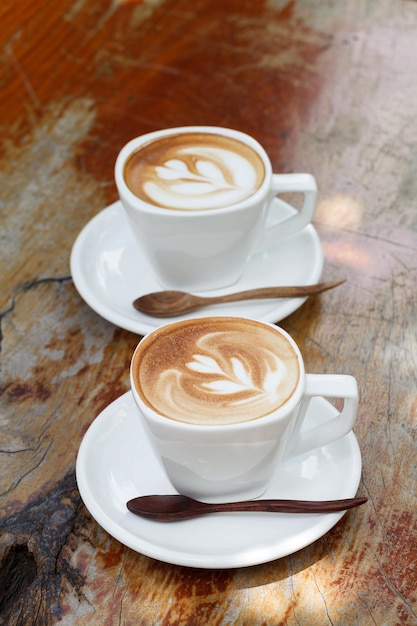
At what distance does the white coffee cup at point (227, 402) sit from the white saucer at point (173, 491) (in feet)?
0.10

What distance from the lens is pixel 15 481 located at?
0.91 m

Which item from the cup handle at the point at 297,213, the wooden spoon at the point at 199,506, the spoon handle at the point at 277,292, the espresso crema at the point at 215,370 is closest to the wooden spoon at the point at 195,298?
the spoon handle at the point at 277,292

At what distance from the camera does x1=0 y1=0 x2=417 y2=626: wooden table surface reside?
2.59 feet

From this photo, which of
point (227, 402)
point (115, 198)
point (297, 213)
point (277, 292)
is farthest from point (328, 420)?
point (115, 198)

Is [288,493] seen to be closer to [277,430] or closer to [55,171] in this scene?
[277,430]

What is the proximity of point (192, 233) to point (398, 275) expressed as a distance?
0.30 metres

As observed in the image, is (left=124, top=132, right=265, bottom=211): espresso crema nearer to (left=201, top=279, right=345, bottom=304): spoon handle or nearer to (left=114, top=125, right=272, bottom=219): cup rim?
(left=114, top=125, right=272, bottom=219): cup rim

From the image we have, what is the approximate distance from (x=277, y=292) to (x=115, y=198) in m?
0.37

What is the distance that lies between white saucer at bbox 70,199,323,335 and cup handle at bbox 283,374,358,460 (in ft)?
0.86

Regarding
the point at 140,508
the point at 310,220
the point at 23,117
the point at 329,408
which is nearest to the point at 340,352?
the point at 329,408

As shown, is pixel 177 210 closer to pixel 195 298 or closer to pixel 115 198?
pixel 195 298

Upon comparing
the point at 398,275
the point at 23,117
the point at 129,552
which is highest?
the point at 23,117

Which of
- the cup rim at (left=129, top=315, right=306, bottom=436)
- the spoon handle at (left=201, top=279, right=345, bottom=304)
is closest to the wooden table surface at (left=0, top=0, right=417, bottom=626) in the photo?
the spoon handle at (left=201, top=279, right=345, bottom=304)

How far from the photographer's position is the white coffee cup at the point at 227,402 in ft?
2.53
